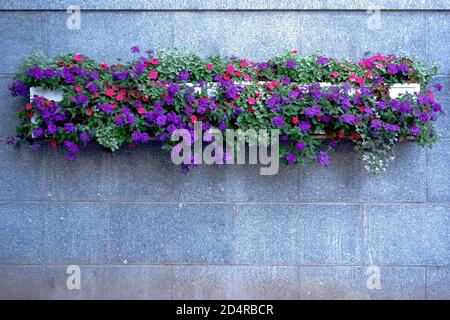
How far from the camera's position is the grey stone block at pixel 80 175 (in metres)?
5.08

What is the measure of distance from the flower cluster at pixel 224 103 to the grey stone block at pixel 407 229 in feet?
1.73

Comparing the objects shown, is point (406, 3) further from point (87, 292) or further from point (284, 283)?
point (87, 292)

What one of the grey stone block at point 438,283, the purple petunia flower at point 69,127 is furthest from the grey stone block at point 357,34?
the purple petunia flower at point 69,127

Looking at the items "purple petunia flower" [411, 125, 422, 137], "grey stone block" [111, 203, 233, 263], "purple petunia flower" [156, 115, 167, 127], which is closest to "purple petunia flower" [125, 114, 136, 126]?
"purple petunia flower" [156, 115, 167, 127]

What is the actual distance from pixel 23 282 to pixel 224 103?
7.96 feet

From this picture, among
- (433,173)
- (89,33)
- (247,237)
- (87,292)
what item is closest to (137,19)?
(89,33)

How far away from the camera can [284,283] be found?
5105 mm

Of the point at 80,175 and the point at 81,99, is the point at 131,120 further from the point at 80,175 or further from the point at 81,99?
the point at 80,175

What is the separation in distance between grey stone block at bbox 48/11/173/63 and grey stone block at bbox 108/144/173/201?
852 mm

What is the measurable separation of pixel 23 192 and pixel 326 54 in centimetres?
295

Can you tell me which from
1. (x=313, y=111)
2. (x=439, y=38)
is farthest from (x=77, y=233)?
(x=439, y=38)

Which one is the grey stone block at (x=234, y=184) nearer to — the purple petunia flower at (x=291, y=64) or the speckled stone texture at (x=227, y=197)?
the speckled stone texture at (x=227, y=197)

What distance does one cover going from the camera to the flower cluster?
15.0ft

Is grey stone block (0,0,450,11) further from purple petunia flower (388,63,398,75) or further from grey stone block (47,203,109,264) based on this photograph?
grey stone block (47,203,109,264)
